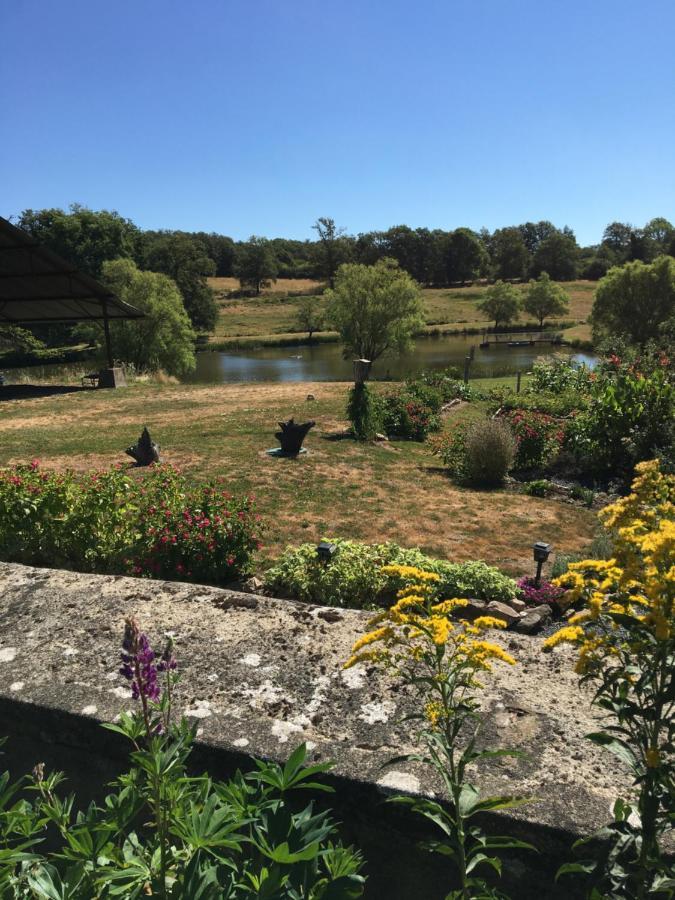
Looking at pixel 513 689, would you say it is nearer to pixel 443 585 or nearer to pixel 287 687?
pixel 287 687

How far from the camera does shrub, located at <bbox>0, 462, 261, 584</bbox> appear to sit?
4844 millimetres

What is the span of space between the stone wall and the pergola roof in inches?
763

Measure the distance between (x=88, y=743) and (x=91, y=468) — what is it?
364 inches

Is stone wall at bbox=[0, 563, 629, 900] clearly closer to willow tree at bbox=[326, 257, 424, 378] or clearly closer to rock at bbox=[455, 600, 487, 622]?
rock at bbox=[455, 600, 487, 622]

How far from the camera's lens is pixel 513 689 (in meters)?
2.00

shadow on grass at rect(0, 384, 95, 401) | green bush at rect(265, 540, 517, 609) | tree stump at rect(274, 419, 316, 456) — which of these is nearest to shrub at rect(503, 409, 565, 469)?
tree stump at rect(274, 419, 316, 456)

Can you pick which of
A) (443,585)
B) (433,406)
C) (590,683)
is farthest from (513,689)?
(433,406)

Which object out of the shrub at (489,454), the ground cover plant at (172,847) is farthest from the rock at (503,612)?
the shrub at (489,454)

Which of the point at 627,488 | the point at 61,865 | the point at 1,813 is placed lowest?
the point at 627,488

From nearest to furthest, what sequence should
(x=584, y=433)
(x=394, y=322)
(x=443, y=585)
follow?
(x=443, y=585) → (x=584, y=433) → (x=394, y=322)

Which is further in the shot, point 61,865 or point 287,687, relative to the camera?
point 287,687

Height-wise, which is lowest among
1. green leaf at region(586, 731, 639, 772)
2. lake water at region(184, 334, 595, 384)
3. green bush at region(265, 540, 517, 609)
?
lake water at region(184, 334, 595, 384)

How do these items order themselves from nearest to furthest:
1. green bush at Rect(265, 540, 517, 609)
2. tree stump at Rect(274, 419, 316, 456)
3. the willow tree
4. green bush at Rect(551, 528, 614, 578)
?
green bush at Rect(265, 540, 517, 609) → green bush at Rect(551, 528, 614, 578) → tree stump at Rect(274, 419, 316, 456) → the willow tree

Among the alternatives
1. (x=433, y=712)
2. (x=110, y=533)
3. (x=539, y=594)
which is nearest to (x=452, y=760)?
(x=433, y=712)
